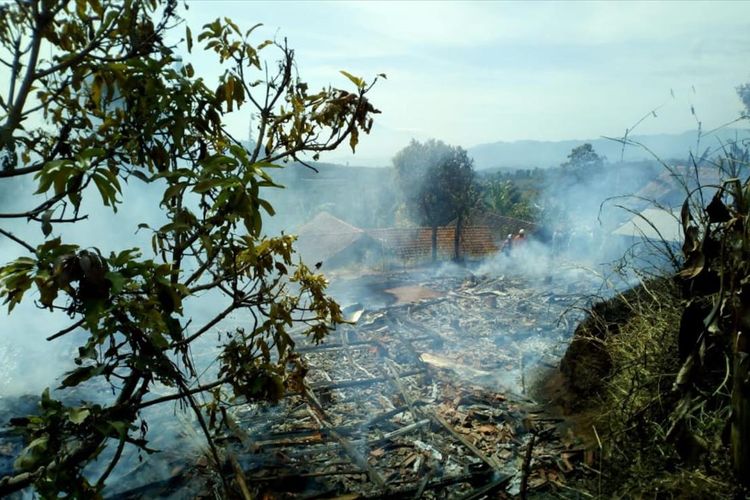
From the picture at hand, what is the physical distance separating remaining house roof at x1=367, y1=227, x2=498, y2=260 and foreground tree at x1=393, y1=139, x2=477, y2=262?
926 millimetres

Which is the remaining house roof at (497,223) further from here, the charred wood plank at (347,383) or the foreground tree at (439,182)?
the charred wood plank at (347,383)

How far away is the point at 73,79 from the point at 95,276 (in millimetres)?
1306

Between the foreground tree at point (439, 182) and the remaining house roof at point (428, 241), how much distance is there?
0.93 m

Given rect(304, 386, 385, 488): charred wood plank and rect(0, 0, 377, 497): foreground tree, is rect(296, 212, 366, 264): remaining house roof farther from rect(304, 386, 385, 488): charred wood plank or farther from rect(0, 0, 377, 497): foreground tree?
rect(0, 0, 377, 497): foreground tree

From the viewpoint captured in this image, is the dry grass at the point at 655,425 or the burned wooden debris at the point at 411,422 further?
the burned wooden debris at the point at 411,422

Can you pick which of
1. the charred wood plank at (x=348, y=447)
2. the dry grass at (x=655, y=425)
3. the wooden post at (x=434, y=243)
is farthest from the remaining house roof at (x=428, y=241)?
the dry grass at (x=655, y=425)

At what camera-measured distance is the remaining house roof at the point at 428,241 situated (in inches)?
1168

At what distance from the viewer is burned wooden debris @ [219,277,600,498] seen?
6.34 metres

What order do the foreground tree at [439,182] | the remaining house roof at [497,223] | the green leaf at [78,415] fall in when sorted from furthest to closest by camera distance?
the remaining house roof at [497,223]
the foreground tree at [439,182]
the green leaf at [78,415]

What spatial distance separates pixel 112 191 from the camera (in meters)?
1.87

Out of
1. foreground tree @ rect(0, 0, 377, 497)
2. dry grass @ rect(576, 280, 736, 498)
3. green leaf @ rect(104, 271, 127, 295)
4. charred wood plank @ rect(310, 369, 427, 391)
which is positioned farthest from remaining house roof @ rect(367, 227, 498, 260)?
green leaf @ rect(104, 271, 127, 295)

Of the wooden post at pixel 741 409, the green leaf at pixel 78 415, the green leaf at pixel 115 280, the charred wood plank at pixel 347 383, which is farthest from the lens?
the charred wood plank at pixel 347 383

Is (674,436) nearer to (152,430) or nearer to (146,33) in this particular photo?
(146,33)

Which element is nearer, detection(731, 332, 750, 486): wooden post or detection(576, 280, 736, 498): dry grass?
detection(731, 332, 750, 486): wooden post
